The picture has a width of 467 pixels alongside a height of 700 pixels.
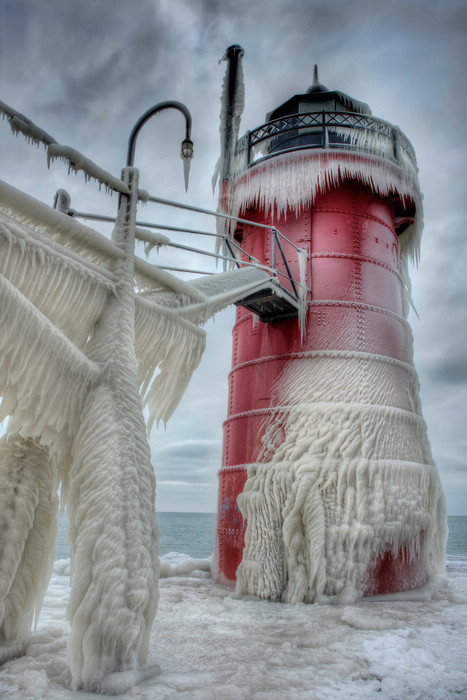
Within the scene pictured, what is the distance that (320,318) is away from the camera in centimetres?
840

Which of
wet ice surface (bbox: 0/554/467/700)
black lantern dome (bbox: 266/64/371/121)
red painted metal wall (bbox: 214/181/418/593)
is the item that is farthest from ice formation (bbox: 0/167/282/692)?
black lantern dome (bbox: 266/64/371/121)

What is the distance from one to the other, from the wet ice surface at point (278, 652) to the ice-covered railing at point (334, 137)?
7.78m

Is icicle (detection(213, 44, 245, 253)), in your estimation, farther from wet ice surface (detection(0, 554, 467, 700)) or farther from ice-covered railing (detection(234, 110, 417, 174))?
wet ice surface (detection(0, 554, 467, 700))

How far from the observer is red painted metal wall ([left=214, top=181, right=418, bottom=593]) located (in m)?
8.26

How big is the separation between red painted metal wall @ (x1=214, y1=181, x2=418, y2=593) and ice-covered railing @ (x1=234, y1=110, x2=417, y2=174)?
2.79 ft

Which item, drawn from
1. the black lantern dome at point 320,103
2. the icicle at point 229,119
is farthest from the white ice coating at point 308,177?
the black lantern dome at point 320,103

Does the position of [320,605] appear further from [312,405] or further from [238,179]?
[238,179]

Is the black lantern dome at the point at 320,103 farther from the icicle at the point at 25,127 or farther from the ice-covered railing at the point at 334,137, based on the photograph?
the icicle at the point at 25,127

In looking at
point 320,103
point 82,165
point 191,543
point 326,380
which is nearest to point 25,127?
point 82,165

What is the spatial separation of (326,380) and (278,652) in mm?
4297

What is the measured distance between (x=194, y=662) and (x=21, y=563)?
1665 mm

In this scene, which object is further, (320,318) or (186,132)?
(320,318)

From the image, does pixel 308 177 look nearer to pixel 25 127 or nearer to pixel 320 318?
pixel 320 318

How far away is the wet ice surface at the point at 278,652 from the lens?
342cm
